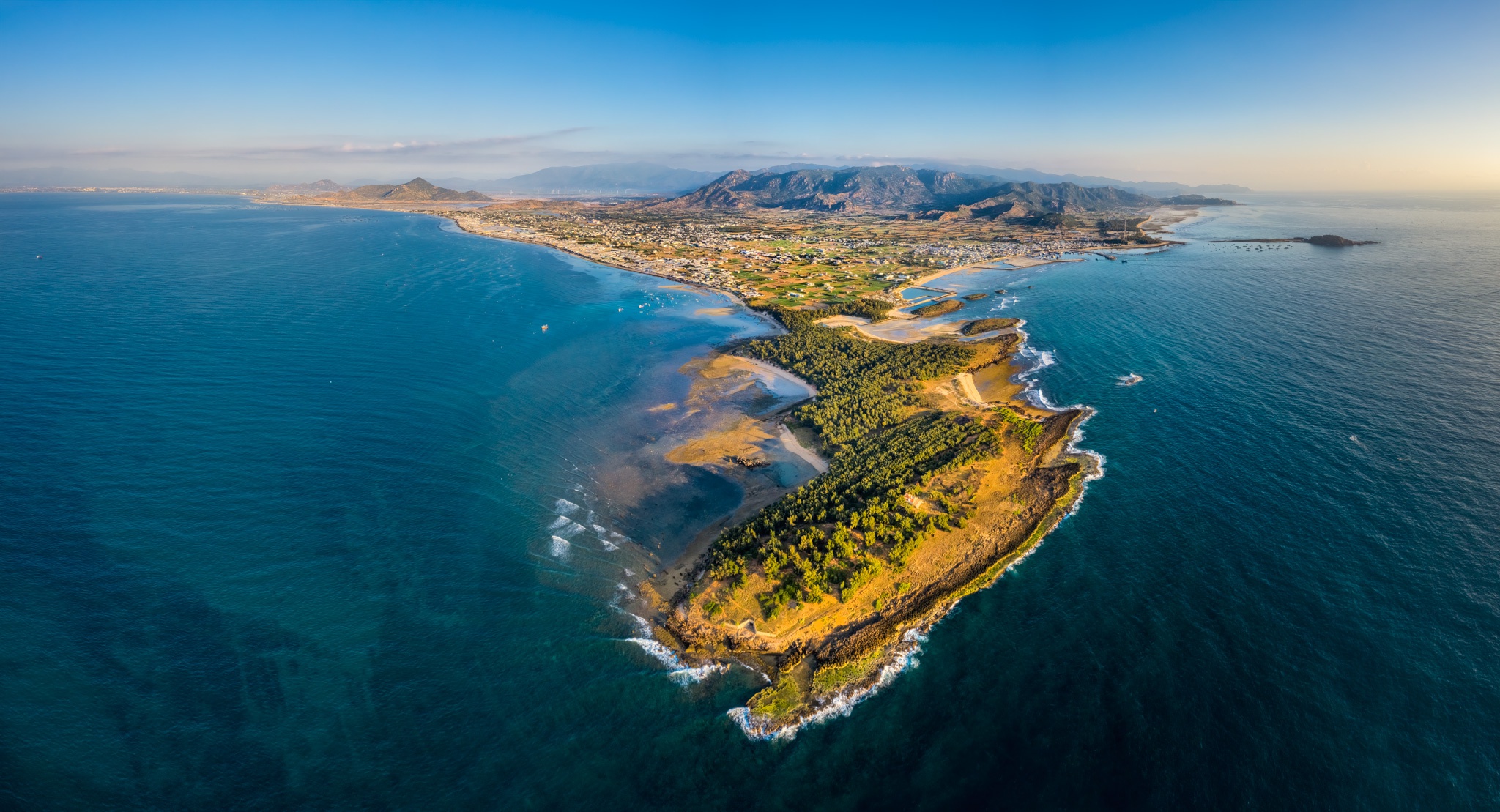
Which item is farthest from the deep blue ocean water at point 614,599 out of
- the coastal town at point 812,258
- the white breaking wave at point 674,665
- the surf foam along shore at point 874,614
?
the coastal town at point 812,258

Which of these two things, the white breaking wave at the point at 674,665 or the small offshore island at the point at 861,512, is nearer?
the white breaking wave at the point at 674,665

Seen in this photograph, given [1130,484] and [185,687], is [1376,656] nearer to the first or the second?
[1130,484]

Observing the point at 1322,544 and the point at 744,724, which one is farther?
the point at 1322,544

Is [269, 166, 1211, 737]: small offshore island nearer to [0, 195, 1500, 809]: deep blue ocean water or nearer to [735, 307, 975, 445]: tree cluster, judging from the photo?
[735, 307, 975, 445]: tree cluster

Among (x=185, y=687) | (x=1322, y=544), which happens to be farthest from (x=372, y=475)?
(x=1322, y=544)

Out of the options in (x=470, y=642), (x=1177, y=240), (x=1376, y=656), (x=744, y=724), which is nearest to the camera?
(x=744, y=724)

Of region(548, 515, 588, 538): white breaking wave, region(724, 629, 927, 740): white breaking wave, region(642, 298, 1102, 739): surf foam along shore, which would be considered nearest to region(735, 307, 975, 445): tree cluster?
region(642, 298, 1102, 739): surf foam along shore

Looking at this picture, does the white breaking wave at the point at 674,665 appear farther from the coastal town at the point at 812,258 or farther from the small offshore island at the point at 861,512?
the coastal town at the point at 812,258

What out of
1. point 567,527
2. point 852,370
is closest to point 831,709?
point 567,527
